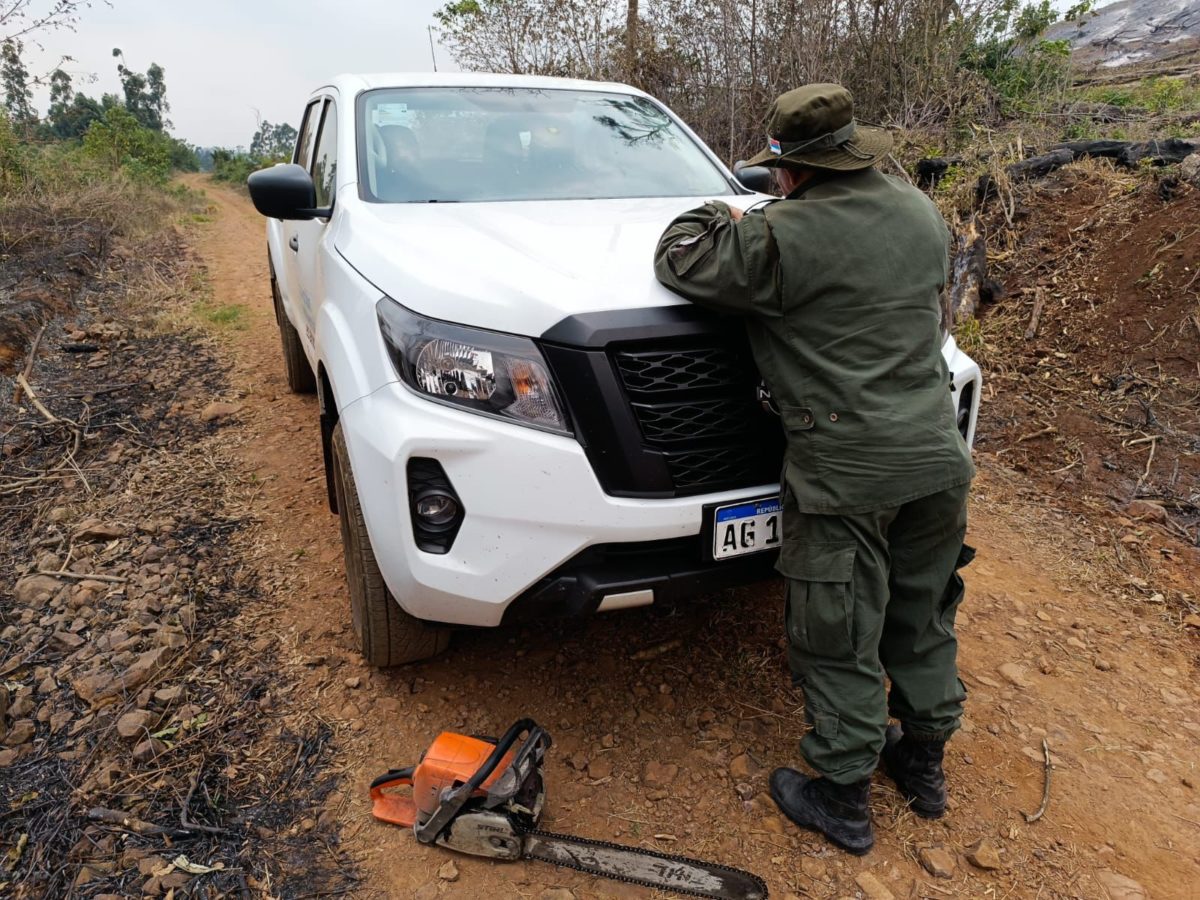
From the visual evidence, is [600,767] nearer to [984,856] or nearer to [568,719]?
[568,719]

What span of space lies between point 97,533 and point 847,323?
3211 millimetres

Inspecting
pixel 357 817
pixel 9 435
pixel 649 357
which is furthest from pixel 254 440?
pixel 649 357

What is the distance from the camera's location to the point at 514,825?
2.00 metres

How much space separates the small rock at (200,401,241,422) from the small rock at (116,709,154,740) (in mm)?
2743

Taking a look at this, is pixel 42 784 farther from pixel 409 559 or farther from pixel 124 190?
pixel 124 190

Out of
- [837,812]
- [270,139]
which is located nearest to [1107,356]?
[837,812]

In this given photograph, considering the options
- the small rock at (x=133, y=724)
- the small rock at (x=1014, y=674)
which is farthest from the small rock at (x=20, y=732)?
the small rock at (x=1014, y=674)

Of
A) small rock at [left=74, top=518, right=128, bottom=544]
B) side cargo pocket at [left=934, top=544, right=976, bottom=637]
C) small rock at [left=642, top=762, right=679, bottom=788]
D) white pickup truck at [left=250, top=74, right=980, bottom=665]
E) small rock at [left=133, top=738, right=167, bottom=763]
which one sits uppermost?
white pickup truck at [left=250, top=74, right=980, bottom=665]

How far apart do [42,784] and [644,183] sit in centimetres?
281

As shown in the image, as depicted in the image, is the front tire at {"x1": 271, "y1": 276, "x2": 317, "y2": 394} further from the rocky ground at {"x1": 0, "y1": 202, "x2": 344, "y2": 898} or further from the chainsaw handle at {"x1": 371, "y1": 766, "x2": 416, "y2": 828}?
the chainsaw handle at {"x1": 371, "y1": 766, "x2": 416, "y2": 828}

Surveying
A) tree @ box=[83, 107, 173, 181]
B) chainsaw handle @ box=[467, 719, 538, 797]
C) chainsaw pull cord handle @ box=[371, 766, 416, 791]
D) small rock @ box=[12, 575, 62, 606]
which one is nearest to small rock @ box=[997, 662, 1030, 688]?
chainsaw handle @ box=[467, 719, 538, 797]

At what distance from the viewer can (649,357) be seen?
6.49 ft

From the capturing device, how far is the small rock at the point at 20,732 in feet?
7.84

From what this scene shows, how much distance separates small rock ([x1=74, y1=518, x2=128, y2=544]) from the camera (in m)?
3.44
